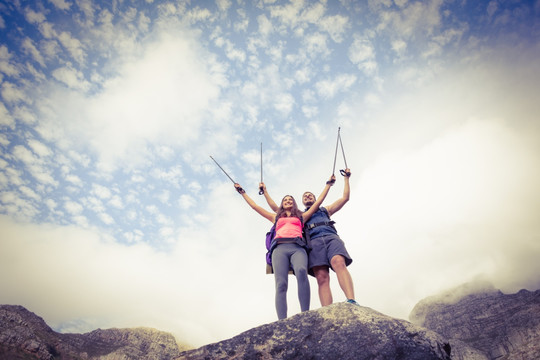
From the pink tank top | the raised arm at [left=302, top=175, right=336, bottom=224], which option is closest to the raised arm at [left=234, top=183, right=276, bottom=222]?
the pink tank top

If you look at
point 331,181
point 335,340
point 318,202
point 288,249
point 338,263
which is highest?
point 331,181

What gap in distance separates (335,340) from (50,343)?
19540 centimetres

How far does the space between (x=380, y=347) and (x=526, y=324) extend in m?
212

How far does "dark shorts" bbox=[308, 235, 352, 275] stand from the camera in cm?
518

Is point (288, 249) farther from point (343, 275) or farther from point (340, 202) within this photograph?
point (340, 202)

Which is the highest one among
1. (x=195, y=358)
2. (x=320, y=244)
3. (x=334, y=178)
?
(x=334, y=178)

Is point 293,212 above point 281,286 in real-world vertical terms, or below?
above

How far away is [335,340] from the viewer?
8.89 ft

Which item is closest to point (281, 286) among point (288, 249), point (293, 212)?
point (288, 249)

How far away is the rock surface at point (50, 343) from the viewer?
122 metres

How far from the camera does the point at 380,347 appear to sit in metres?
2.59

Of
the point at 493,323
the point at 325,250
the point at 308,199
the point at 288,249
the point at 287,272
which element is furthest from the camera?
the point at 493,323

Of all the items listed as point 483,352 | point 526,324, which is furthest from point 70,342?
point 526,324

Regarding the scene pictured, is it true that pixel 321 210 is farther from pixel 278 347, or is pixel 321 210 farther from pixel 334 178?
pixel 278 347
